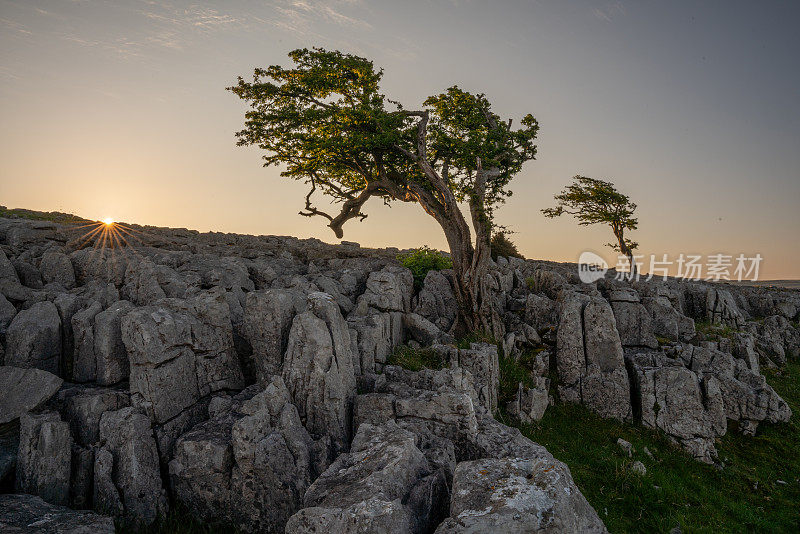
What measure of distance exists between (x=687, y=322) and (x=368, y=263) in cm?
1911

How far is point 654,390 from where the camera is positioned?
18234 millimetres

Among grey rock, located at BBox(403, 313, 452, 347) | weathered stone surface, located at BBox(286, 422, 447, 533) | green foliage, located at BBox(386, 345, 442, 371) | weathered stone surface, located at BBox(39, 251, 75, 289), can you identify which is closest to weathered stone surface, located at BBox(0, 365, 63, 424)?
weathered stone surface, located at BBox(286, 422, 447, 533)

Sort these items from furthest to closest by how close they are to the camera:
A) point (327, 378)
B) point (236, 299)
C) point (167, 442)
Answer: point (236, 299)
point (327, 378)
point (167, 442)

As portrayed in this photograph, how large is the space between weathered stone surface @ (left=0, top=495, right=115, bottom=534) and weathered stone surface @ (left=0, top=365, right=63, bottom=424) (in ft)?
7.51

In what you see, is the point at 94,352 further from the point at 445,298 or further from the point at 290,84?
the point at 290,84

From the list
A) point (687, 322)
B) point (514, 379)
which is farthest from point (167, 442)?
point (687, 322)

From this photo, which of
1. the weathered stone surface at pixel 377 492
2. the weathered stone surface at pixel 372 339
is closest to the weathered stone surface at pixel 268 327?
the weathered stone surface at pixel 372 339

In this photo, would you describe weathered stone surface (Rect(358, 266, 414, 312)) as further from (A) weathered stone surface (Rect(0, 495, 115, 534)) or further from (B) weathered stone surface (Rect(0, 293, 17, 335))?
(A) weathered stone surface (Rect(0, 495, 115, 534))

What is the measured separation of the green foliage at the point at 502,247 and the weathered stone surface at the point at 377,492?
111ft

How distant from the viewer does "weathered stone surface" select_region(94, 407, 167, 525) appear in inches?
353

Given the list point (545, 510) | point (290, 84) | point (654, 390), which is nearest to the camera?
point (545, 510)

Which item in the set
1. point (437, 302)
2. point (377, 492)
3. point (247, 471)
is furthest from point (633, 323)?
point (247, 471)

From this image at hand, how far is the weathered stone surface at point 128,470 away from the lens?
8.97 meters

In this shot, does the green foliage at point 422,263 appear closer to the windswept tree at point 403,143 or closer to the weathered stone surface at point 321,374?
the windswept tree at point 403,143
